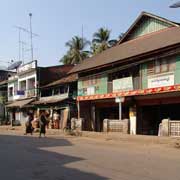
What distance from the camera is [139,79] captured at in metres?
27.7

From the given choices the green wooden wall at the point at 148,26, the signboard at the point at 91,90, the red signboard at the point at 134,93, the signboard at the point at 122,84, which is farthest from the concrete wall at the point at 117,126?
the green wooden wall at the point at 148,26

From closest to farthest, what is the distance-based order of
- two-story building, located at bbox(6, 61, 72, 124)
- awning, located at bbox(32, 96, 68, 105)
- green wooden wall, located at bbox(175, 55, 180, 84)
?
green wooden wall, located at bbox(175, 55, 180, 84) < awning, located at bbox(32, 96, 68, 105) < two-story building, located at bbox(6, 61, 72, 124)

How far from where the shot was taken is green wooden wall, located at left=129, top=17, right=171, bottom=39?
3051 cm

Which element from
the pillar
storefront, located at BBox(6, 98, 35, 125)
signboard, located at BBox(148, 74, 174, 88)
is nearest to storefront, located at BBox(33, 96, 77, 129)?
storefront, located at BBox(6, 98, 35, 125)

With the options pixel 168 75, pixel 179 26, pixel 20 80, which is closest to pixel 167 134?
pixel 168 75

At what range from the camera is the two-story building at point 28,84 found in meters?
47.1

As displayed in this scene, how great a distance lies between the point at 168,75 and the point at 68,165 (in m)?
13.6

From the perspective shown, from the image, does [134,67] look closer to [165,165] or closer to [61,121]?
[61,121]

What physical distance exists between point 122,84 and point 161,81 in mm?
4542

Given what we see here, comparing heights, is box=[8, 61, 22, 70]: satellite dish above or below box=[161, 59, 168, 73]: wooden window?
above

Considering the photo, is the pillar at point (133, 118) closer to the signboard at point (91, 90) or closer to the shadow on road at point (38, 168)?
the signboard at point (91, 90)

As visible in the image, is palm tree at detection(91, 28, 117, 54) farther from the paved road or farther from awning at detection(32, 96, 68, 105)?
the paved road

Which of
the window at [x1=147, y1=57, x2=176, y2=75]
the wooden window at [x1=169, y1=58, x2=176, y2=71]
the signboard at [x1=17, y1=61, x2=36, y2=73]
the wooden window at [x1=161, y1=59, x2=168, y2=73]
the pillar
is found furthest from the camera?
the signboard at [x1=17, y1=61, x2=36, y2=73]

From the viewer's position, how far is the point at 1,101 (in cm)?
5916
